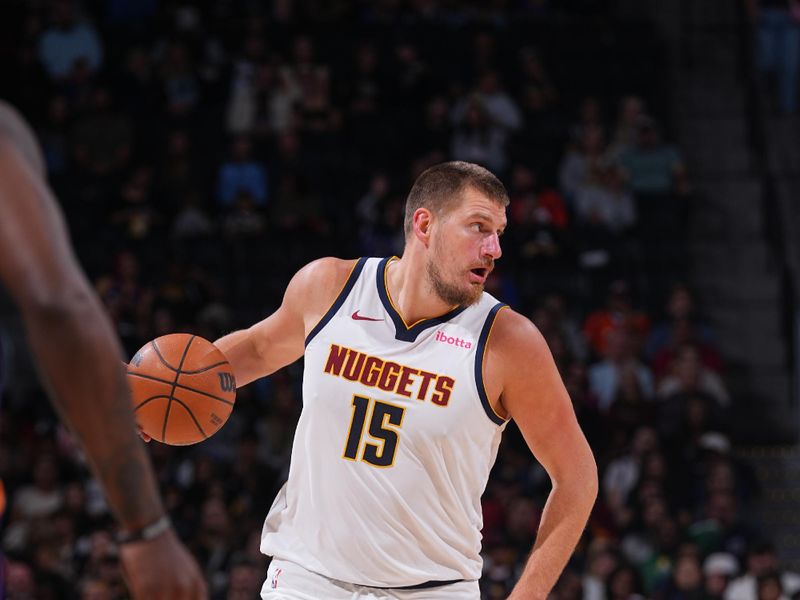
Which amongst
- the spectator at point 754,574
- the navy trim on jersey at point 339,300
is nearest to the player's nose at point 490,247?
the navy trim on jersey at point 339,300

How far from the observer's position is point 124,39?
16.3 meters

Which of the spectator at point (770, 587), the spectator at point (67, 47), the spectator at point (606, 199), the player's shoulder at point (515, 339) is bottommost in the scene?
the spectator at point (770, 587)

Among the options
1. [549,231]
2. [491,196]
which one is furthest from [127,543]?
[549,231]

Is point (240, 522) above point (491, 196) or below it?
below

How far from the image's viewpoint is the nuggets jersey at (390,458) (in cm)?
476

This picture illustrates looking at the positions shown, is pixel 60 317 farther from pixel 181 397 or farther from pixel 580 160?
pixel 580 160

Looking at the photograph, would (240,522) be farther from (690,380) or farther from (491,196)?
(491,196)

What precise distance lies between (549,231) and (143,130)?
16.2ft

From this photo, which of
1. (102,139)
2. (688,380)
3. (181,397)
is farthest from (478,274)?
(102,139)

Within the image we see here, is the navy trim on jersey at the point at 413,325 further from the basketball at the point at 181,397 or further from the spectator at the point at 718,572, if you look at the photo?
the spectator at the point at 718,572

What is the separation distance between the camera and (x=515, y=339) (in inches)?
192

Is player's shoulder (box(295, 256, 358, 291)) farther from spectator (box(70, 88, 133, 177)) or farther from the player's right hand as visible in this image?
spectator (box(70, 88, 133, 177))

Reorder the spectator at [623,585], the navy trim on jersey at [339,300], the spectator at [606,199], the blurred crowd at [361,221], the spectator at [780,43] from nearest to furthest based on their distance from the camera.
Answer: the navy trim on jersey at [339,300] → the spectator at [623,585] → the blurred crowd at [361,221] → the spectator at [606,199] → the spectator at [780,43]

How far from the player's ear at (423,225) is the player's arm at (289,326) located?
327 mm
